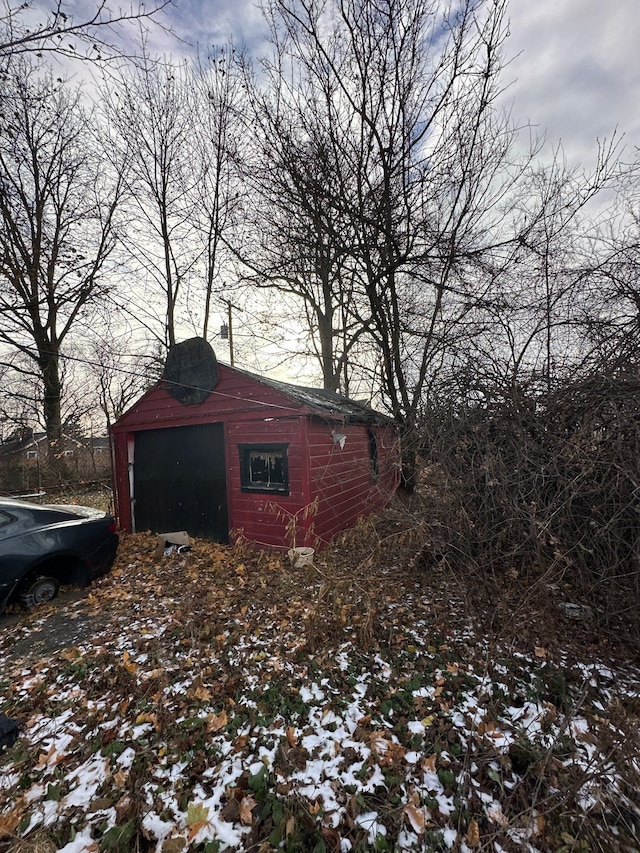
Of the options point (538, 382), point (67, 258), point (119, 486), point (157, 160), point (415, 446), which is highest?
point (157, 160)

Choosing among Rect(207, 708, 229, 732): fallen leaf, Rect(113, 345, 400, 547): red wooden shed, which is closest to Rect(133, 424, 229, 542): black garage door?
Rect(113, 345, 400, 547): red wooden shed

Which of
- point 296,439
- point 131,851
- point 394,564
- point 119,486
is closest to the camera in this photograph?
point 131,851

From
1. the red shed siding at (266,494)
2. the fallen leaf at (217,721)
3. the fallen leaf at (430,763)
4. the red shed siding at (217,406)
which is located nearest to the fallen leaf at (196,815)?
the fallen leaf at (217,721)

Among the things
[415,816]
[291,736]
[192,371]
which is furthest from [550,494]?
[192,371]

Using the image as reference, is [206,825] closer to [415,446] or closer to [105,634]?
[105,634]

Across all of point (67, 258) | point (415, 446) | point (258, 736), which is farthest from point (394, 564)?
point (67, 258)

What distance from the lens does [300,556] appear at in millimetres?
5883

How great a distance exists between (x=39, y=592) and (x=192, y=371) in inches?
176

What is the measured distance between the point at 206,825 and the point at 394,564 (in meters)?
3.85

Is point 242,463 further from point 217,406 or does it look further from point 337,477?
point 337,477

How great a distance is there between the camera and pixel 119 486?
8.54 metres

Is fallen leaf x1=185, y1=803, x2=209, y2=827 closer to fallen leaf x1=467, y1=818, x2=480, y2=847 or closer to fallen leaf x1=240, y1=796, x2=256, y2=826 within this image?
fallen leaf x1=240, y1=796, x2=256, y2=826

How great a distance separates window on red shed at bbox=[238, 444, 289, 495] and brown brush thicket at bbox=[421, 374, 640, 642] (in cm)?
347

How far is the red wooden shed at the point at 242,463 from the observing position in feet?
21.2
